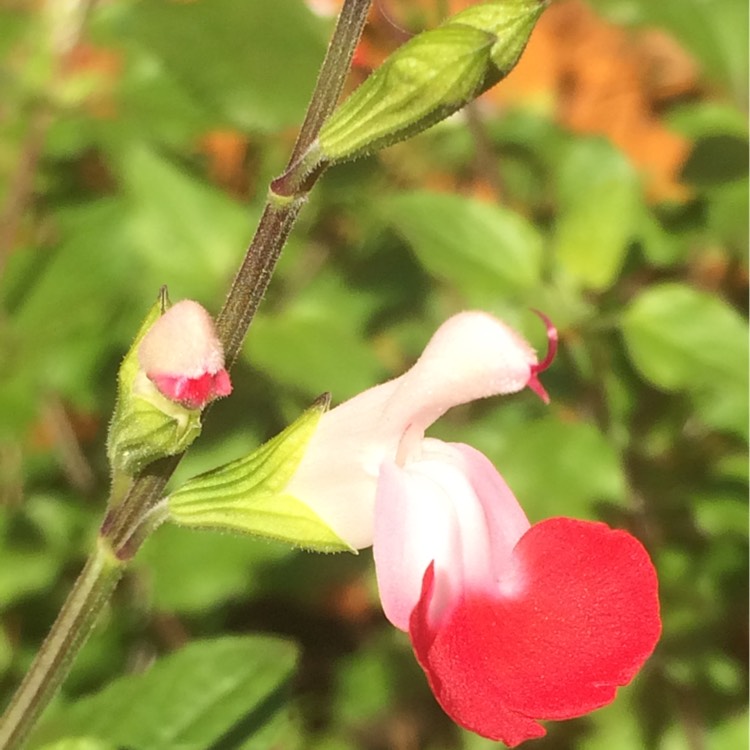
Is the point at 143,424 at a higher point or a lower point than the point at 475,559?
higher

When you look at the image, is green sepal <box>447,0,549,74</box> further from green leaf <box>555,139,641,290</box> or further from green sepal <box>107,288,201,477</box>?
green leaf <box>555,139,641,290</box>

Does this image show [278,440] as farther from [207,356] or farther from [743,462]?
[743,462]

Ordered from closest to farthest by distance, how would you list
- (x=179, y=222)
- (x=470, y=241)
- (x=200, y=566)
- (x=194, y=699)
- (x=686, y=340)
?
(x=194, y=699) → (x=686, y=340) → (x=470, y=241) → (x=200, y=566) → (x=179, y=222)

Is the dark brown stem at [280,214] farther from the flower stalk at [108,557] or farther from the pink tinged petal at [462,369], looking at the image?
the pink tinged petal at [462,369]

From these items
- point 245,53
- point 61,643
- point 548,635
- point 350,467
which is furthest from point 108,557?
point 245,53

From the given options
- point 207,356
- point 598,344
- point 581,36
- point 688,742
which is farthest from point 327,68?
point 581,36

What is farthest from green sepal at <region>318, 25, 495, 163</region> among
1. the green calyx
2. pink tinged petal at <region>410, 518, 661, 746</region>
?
pink tinged petal at <region>410, 518, 661, 746</region>

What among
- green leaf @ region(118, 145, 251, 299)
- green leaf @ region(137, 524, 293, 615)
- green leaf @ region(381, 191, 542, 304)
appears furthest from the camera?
green leaf @ region(118, 145, 251, 299)

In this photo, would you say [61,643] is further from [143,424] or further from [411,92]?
[411,92]
